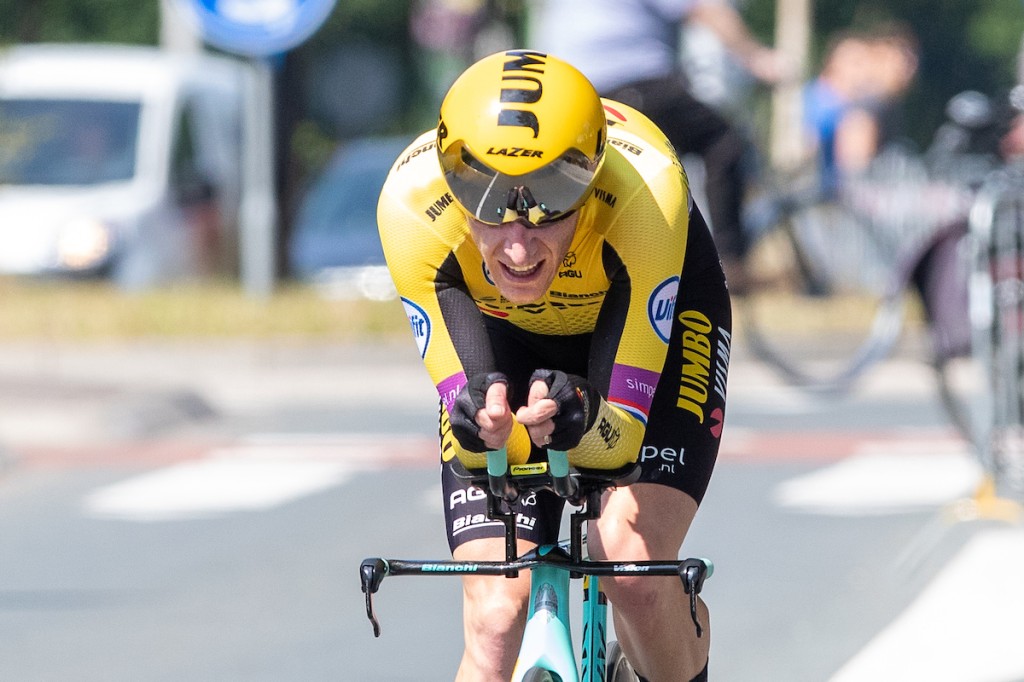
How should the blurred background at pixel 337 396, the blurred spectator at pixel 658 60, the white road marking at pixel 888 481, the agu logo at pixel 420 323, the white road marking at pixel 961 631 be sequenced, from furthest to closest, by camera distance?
the blurred spectator at pixel 658 60
the white road marking at pixel 888 481
the blurred background at pixel 337 396
the white road marking at pixel 961 631
the agu logo at pixel 420 323

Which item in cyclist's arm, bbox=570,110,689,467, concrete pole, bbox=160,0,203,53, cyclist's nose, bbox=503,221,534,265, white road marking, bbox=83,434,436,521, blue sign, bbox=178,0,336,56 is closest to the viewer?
cyclist's nose, bbox=503,221,534,265

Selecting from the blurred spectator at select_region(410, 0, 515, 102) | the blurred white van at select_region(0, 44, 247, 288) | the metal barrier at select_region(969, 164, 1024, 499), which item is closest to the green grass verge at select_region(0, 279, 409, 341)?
the blurred white van at select_region(0, 44, 247, 288)

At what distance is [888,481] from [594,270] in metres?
5.72

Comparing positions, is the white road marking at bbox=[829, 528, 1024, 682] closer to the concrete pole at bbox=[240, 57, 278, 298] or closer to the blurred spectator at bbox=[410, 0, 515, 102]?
the concrete pole at bbox=[240, 57, 278, 298]

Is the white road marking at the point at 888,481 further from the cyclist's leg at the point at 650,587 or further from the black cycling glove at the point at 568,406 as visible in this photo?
the black cycling glove at the point at 568,406

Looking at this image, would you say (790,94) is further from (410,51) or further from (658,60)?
(658,60)

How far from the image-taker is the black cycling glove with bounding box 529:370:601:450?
148 inches

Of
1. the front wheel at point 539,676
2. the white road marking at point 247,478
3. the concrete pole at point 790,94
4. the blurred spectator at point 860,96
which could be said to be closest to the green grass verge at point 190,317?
the white road marking at point 247,478

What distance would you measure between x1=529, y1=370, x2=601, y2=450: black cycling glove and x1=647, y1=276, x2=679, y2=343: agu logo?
1.79 feet

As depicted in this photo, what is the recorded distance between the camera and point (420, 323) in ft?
14.6

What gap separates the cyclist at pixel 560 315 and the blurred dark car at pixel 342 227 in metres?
14.2

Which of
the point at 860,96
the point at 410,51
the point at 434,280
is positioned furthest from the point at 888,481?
the point at 410,51

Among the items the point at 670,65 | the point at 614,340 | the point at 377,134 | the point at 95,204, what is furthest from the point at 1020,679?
the point at 377,134

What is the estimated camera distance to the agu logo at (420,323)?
4418 millimetres
